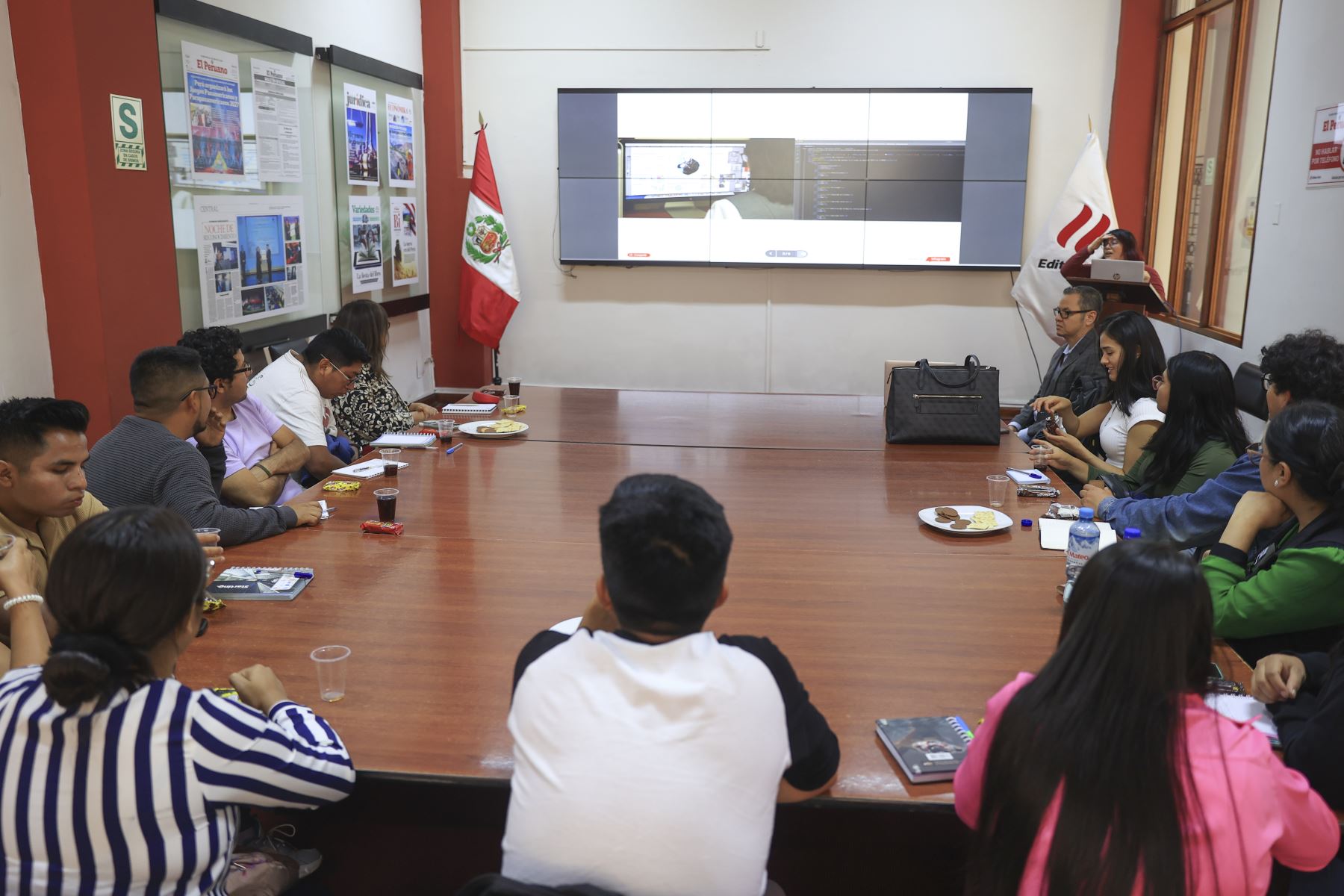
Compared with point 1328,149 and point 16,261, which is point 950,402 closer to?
point 1328,149

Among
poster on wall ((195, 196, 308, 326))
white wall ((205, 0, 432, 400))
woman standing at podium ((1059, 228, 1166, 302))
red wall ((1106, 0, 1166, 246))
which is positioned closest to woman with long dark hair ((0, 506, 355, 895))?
poster on wall ((195, 196, 308, 326))

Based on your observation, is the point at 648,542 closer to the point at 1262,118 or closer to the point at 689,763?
the point at 689,763

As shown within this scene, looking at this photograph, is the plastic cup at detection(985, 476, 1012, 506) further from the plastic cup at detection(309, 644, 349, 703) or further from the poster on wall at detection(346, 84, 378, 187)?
the poster on wall at detection(346, 84, 378, 187)

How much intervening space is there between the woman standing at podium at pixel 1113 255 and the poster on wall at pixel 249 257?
3.98 m

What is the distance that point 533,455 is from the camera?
3.73 metres

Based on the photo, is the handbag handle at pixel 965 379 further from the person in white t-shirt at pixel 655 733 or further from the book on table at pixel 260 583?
the person in white t-shirt at pixel 655 733

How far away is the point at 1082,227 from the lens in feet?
21.2

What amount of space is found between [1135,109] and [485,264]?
13.9 feet

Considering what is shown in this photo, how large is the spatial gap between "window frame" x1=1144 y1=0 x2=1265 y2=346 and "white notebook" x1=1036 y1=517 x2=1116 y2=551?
290 cm

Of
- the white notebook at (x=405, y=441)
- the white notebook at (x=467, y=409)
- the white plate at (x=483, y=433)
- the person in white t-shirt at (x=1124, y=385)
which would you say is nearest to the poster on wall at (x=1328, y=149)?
the person in white t-shirt at (x=1124, y=385)

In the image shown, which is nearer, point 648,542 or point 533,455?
point 648,542

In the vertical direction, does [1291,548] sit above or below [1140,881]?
above

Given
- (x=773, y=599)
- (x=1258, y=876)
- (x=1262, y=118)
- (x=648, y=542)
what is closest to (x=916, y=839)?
(x=773, y=599)

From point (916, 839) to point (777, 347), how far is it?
546cm
